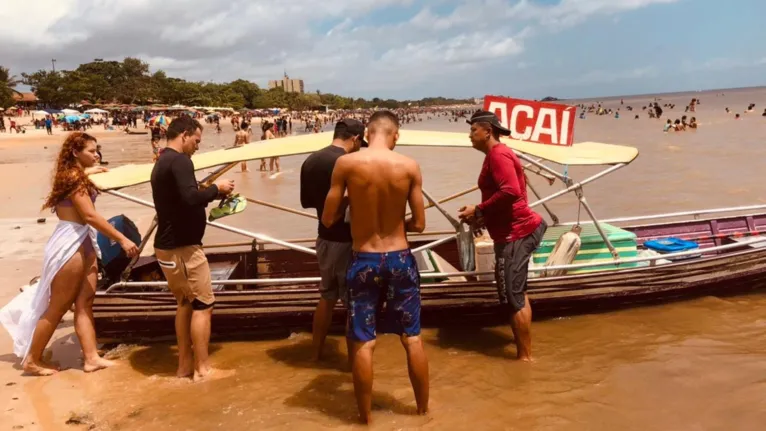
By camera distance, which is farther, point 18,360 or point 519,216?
point 18,360

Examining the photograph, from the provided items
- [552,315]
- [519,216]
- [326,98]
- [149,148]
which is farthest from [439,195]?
[326,98]

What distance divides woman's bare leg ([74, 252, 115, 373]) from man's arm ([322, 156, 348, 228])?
2524 mm

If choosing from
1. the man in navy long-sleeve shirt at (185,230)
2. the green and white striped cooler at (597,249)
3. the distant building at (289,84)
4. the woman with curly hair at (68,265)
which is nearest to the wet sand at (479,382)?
the woman with curly hair at (68,265)

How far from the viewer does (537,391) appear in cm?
461

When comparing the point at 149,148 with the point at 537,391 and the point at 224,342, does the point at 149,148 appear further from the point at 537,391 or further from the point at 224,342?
the point at 537,391

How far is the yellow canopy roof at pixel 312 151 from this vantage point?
211 inches

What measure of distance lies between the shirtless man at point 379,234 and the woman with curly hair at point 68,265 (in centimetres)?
230

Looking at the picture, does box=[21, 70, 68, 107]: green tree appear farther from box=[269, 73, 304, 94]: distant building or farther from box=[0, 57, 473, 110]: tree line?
box=[269, 73, 304, 94]: distant building

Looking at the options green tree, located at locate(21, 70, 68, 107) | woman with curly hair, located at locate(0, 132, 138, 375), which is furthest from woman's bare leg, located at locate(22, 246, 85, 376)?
green tree, located at locate(21, 70, 68, 107)

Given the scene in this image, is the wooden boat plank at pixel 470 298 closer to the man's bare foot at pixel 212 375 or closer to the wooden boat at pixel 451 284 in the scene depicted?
the wooden boat at pixel 451 284

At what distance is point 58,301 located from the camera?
4844 millimetres

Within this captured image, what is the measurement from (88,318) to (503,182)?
390cm

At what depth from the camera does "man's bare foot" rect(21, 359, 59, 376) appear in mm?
4992

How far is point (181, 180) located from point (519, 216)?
280 centimetres
